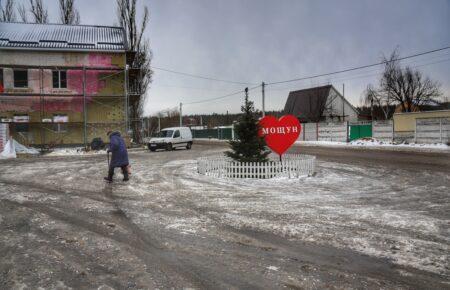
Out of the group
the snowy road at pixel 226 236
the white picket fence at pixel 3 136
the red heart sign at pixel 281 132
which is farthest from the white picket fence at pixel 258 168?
the white picket fence at pixel 3 136

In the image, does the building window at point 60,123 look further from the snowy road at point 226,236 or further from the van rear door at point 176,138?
the snowy road at point 226,236

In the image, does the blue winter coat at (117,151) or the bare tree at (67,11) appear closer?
the blue winter coat at (117,151)

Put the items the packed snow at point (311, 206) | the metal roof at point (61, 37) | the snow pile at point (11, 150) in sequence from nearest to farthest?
the packed snow at point (311, 206) < the snow pile at point (11, 150) < the metal roof at point (61, 37)

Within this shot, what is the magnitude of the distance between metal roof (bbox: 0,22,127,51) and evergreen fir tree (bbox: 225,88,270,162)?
70.3ft

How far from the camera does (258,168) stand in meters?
12.1

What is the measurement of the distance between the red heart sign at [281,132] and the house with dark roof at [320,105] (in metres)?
39.1

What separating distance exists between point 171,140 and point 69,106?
347 inches

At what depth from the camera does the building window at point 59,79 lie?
30.6m

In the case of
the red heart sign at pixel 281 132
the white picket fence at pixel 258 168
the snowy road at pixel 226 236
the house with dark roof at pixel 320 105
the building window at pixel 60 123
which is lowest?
the snowy road at pixel 226 236

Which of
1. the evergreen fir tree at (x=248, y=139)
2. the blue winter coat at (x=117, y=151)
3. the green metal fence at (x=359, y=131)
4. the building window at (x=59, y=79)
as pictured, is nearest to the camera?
the blue winter coat at (x=117, y=151)

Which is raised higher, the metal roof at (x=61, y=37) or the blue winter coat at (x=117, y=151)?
the metal roof at (x=61, y=37)

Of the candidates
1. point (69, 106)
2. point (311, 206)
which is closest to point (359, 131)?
point (69, 106)

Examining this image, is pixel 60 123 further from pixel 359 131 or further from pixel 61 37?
pixel 359 131

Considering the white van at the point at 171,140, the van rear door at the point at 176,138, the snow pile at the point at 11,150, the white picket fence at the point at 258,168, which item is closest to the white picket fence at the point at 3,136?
the snow pile at the point at 11,150
